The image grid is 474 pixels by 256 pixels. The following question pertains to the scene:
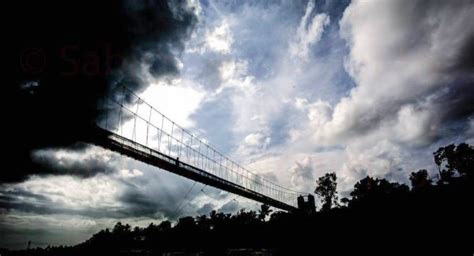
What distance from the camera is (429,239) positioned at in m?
21.2

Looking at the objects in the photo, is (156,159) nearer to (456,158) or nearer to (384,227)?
(384,227)

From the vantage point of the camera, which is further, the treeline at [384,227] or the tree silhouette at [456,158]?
the tree silhouette at [456,158]

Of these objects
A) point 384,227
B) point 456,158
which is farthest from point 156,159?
point 456,158

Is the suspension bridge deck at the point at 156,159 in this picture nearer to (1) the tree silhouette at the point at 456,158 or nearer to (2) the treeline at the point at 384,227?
(2) the treeline at the point at 384,227

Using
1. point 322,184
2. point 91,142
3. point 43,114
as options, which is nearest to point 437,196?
point 91,142

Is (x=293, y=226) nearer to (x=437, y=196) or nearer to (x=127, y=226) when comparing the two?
(x=437, y=196)

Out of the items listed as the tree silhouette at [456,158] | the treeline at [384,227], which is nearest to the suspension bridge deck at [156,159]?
the treeline at [384,227]

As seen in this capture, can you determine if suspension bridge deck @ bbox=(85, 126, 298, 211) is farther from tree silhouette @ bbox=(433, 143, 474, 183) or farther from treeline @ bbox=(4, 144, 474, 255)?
tree silhouette @ bbox=(433, 143, 474, 183)

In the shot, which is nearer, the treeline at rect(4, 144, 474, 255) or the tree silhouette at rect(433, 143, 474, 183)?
the treeline at rect(4, 144, 474, 255)

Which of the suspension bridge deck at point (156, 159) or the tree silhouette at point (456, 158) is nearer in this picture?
the suspension bridge deck at point (156, 159)

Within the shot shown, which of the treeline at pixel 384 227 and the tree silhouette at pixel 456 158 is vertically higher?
the tree silhouette at pixel 456 158

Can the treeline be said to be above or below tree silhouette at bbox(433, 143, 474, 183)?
below

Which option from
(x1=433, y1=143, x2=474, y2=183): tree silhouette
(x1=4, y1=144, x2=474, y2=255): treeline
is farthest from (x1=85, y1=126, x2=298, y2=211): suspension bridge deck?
(x1=433, y1=143, x2=474, y2=183): tree silhouette

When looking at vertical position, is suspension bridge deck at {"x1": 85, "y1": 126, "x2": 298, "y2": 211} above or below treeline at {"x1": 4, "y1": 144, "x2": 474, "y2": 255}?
above
